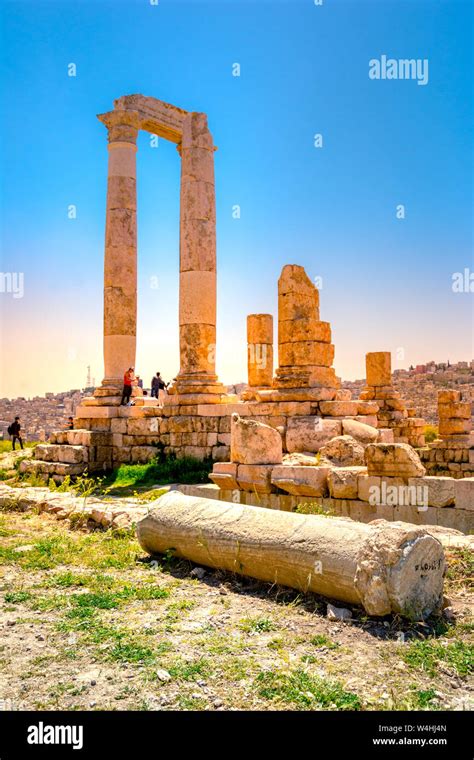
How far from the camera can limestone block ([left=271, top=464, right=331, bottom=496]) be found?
858 centimetres

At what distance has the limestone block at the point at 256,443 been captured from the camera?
912 cm

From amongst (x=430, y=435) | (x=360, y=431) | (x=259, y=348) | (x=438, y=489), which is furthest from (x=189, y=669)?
(x=430, y=435)

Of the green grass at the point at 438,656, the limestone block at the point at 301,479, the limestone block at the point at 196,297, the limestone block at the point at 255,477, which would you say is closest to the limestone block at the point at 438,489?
the limestone block at the point at 301,479

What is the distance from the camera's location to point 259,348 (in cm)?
1730

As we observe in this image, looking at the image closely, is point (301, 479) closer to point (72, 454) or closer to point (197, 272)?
point (72, 454)

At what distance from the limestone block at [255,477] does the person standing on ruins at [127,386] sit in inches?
265

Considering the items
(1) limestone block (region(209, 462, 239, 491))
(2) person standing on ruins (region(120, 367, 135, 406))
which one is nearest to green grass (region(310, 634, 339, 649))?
(1) limestone block (region(209, 462, 239, 491))

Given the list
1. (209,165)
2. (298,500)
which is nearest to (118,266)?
(209,165)

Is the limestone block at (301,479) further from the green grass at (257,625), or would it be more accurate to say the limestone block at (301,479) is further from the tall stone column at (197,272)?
the tall stone column at (197,272)

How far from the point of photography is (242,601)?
5219 millimetres

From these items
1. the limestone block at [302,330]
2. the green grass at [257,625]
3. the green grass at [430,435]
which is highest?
the limestone block at [302,330]

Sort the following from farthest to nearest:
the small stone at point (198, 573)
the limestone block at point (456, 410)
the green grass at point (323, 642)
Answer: the limestone block at point (456, 410) → the small stone at point (198, 573) → the green grass at point (323, 642)

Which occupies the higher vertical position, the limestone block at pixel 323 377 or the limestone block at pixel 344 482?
the limestone block at pixel 323 377

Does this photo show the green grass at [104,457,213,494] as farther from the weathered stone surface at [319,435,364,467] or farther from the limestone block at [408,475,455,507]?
the limestone block at [408,475,455,507]
